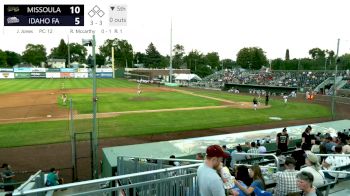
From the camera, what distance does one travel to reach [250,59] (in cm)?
12206

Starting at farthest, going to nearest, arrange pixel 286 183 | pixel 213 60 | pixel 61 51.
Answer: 1. pixel 61 51
2. pixel 213 60
3. pixel 286 183

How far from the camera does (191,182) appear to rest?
5.45 m

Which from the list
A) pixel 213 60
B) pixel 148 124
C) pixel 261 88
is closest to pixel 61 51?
pixel 213 60

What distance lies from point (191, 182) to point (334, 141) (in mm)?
8319

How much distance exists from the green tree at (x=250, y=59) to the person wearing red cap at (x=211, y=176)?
118340 mm

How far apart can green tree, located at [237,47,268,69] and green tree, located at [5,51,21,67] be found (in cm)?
9590

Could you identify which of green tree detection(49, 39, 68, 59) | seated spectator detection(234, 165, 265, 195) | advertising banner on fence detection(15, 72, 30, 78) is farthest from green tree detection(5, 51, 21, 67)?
seated spectator detection(234, 165, 265, 195)

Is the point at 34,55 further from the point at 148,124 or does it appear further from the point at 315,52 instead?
the point at 148,124

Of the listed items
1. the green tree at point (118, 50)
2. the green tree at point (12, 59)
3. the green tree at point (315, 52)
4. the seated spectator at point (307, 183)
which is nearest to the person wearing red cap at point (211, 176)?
the seated spectator at point (307, 183)

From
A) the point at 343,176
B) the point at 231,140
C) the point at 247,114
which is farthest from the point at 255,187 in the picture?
the point at 247,114

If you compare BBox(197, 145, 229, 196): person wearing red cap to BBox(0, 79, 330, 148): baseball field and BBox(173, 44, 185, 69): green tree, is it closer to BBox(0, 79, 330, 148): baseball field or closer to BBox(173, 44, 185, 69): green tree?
BBox(0, 79, 330, 148): baseball field

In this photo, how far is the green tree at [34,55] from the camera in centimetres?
13175

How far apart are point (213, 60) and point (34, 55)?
77.4 metres

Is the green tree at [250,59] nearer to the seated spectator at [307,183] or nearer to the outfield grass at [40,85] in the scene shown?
the outfield grass at [40,85]
